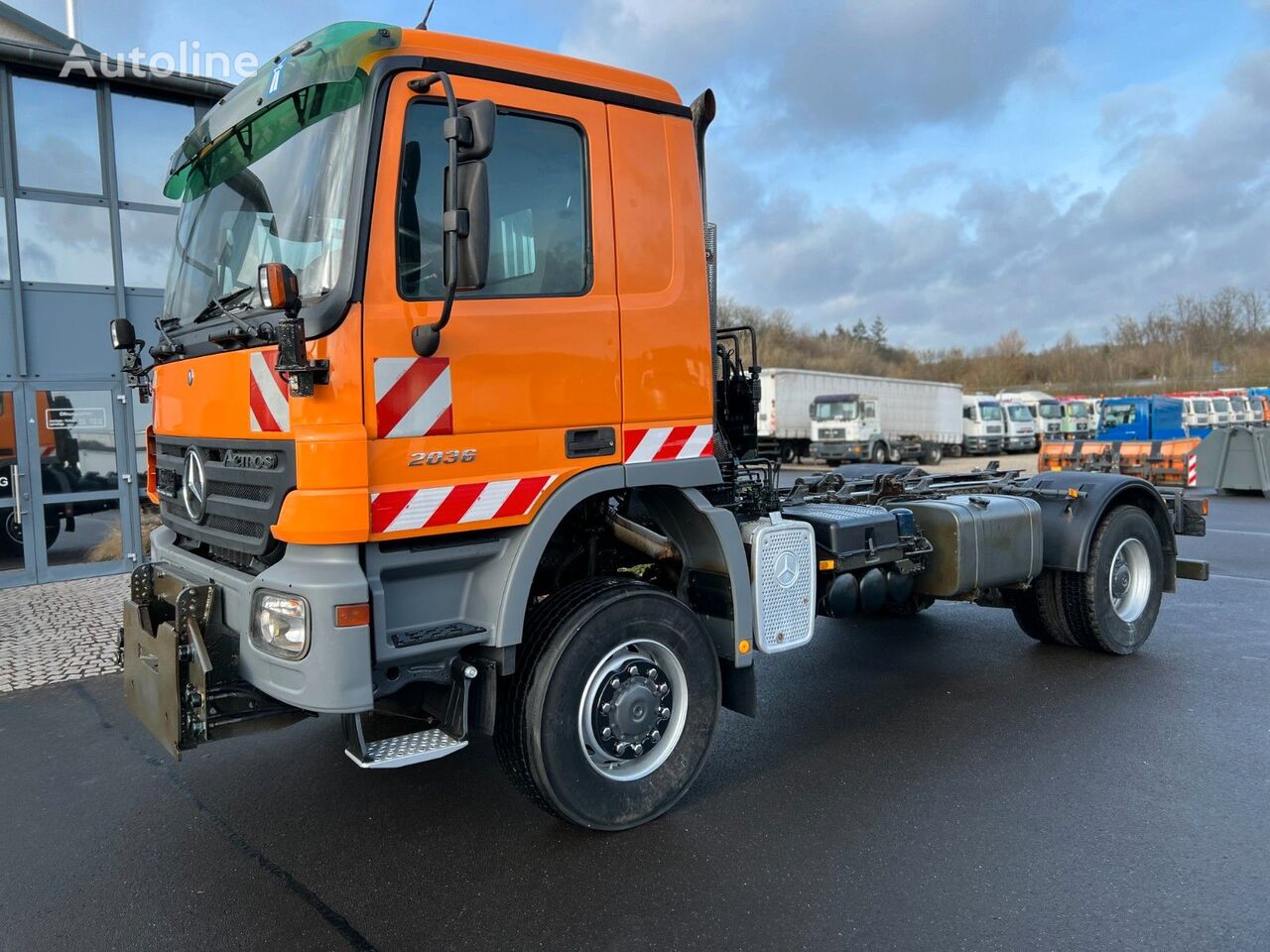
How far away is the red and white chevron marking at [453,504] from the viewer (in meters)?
3.26

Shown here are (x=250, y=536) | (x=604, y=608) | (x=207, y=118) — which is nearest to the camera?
(x=250, y=536)

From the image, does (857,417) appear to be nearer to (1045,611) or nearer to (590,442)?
(1045,611)

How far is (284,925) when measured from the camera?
10.5 ft

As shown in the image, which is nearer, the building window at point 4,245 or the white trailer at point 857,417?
the building window at point 4,245

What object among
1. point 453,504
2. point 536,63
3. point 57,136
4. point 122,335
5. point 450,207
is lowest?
point 453,504

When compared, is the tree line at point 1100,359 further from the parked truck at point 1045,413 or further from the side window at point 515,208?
the side window at point 515,208

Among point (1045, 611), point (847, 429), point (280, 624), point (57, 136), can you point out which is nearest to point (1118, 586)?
point (1045, 611)

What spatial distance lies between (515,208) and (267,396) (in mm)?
1195

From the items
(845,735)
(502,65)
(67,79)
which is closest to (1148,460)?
(845,735)

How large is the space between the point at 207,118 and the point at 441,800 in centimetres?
325

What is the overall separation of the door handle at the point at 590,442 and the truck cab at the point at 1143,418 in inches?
1191

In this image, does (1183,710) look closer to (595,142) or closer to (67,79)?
(595,142)

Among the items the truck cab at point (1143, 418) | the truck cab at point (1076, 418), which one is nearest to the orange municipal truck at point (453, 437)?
the truck cab at point (1143, 418)

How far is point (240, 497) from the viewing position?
353 cm
